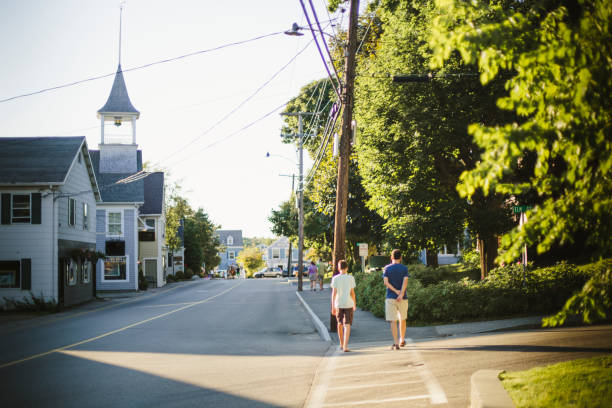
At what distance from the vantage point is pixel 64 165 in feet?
90.2

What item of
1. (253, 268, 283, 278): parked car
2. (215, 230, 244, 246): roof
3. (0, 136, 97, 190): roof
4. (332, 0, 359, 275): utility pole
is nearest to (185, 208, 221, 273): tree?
(253, 268, 283, 278): parked car

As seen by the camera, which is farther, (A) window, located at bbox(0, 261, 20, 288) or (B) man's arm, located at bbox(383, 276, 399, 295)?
(A) window, located at bbox(0, 261, 20, 288)

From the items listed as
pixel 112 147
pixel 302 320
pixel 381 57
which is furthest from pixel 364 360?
pixel 112 147

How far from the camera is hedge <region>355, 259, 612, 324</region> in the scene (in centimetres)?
1426

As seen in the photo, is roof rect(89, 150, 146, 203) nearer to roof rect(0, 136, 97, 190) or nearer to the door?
the door

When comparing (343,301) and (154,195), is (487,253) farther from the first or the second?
(154,195)

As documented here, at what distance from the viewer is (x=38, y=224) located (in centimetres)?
2598

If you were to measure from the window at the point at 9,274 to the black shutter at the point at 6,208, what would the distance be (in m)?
2.00

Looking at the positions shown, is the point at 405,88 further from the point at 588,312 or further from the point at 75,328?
the point at 588,312

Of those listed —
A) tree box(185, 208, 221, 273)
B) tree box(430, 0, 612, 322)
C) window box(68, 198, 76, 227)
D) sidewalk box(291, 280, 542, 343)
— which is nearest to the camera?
tree box(430, 0, 612, 322)

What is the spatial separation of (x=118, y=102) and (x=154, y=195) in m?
10.0

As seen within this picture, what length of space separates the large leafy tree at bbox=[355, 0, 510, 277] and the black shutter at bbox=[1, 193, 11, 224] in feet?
56.9

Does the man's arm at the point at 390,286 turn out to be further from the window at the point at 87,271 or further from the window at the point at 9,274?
the window at the point at 87,271

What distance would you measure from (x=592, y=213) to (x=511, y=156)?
37.0 inches
